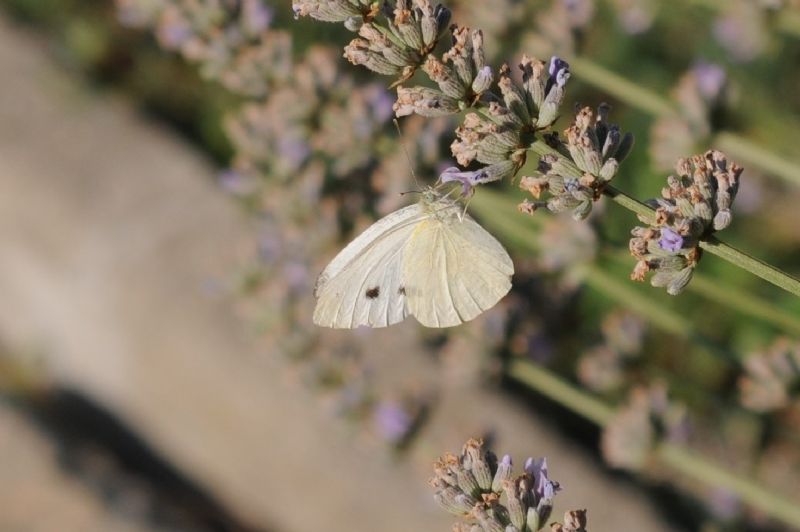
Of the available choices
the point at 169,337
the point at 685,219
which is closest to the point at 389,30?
the point at 685,219

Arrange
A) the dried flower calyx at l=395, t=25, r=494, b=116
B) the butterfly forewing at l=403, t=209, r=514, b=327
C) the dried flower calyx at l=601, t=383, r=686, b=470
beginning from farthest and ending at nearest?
the dried flower calyx at l=601, t=383, r=686, b=470 < the butterfly forewing at l=403, t=209, r=514, b=327 < the dried flower calyx at l=395, t=25, r=494, b=116

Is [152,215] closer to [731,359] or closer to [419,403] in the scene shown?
[419,403]

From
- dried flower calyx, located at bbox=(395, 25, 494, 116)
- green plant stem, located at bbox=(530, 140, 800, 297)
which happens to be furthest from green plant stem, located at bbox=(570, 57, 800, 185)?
dried flower calyx, located at bbox=(395, 25, 494, 116)

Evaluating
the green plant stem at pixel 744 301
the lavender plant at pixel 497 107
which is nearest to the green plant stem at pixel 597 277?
the green plant stem at pixel 744 301

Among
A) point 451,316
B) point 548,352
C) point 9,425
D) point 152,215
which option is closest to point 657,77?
point 548,352

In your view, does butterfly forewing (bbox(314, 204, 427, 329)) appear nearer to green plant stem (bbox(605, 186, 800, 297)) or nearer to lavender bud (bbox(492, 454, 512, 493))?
lavender bud (bbox(492, 454, 512, 493))

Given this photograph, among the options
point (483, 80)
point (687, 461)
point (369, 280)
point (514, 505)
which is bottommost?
point (514, 505)

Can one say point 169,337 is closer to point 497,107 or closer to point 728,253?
point 497,107
